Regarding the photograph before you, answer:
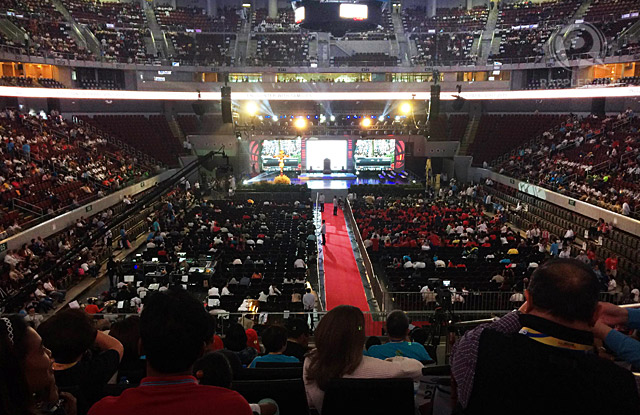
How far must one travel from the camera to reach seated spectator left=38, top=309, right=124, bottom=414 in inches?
107

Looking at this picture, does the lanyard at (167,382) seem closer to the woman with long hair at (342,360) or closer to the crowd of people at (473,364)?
the crowd of people at (473,364)

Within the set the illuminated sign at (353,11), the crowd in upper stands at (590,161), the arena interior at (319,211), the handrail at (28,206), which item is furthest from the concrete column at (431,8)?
the handrail at (28,206)

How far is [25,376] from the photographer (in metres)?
1.97

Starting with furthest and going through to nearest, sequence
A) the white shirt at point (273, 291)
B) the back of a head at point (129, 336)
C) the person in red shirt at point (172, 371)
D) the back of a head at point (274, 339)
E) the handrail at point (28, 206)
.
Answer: the handrail at point (28, 206) → the white shirt at point (273, 291) → the back of a head at point (274, 339) → the back of a head at point (129, 336) → the person in red shirt at point (172, 371)

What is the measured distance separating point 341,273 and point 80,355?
14.4 metres

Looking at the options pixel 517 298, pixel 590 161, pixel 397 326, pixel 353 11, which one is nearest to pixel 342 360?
pixel 397 326

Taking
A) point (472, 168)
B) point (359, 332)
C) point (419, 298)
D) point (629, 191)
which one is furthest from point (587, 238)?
point (359, 332)

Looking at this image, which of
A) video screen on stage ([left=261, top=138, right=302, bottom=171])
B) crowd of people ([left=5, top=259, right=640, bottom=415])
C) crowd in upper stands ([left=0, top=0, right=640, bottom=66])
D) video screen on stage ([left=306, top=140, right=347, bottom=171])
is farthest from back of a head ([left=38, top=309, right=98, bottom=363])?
video screen on stage ([left=261, top=138, right=302, bottom=171])

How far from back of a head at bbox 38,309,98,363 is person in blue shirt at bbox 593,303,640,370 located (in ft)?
9.16

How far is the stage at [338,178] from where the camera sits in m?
35.8

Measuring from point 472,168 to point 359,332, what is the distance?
3492 centimetres

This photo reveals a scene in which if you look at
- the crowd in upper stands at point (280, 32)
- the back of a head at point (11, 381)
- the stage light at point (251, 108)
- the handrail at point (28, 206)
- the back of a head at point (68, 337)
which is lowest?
the handrail at point (28, 206)

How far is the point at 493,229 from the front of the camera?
20.1 m

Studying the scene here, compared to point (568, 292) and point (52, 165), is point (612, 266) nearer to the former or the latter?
point (568, 292)
